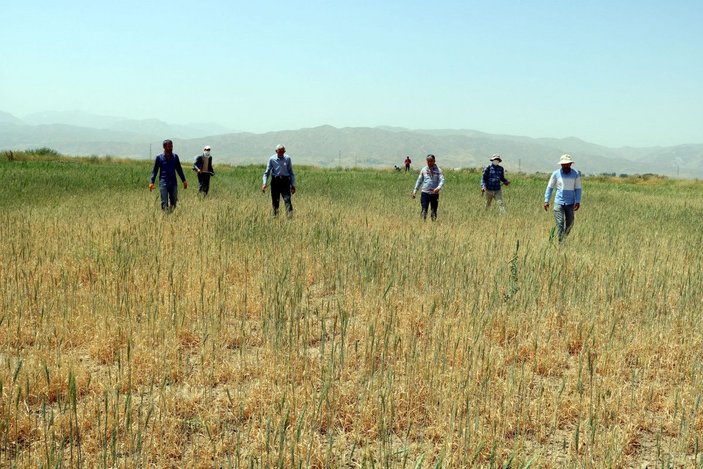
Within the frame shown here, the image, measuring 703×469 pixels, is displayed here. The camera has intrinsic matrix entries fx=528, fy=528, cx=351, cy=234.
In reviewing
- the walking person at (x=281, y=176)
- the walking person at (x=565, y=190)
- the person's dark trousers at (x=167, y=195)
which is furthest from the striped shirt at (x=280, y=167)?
the walking person at (x=565, y=190)

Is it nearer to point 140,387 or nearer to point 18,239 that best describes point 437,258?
point 140,387

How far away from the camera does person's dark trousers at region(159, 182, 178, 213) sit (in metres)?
11.6

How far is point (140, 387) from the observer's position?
154 inches

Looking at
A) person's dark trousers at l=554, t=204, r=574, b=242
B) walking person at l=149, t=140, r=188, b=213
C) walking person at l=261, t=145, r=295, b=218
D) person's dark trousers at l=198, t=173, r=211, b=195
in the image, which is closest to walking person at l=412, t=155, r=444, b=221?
walking person at l=261, t=145, r=295, b=218

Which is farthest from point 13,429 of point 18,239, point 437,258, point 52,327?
point 18,239

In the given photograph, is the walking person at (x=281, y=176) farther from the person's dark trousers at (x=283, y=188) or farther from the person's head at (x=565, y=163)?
the person's head at (x=565, y=163)

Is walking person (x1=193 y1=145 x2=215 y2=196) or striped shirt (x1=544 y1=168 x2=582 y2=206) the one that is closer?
striped shirt (x1=544 y1=168 x2=582 y2=206)

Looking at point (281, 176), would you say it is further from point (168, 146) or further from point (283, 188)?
point (168, 146)

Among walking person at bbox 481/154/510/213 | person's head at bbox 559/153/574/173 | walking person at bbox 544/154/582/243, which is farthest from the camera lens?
walking person at bbox 481/154/510/213

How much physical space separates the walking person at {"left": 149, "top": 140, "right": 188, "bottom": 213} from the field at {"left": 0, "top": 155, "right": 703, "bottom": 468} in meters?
2.47

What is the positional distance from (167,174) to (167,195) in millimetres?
579

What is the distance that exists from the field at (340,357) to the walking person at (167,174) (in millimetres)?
2470

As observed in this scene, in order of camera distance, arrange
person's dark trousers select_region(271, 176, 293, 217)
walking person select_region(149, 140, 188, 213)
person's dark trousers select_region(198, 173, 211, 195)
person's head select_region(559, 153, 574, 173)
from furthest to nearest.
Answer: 1. person's dark trousers select_region(198, 173, 211, 195)
2. person's dark trousers select_region(271, 176, 293, 217)
3. walking person select_region(149, 140, 188, 213)
4. person's head select_region(559, 153, 574, 173)

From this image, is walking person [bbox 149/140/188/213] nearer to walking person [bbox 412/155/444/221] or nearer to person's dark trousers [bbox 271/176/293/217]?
person's dark trousers [bbox 271/176/293/217]
